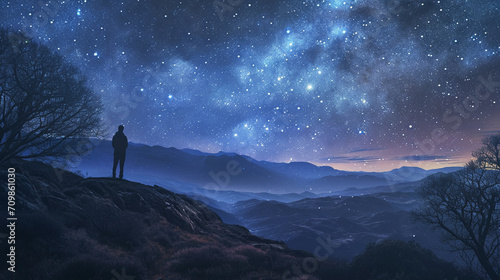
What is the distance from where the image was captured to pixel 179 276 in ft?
24.0

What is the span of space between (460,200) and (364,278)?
1686 cm

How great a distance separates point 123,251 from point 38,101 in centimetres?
1107

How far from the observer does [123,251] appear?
8.70m

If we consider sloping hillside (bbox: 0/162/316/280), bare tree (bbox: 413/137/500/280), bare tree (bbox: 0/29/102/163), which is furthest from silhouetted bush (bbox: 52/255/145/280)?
bare tree (bbox: 413/137/500/280)

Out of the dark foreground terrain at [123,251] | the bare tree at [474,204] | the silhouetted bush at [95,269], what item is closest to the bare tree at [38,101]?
the dark foreground terrain at [123,251]

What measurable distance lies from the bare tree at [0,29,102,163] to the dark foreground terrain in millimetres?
1590

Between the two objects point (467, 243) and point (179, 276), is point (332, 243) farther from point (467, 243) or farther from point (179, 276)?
point (179, 276)

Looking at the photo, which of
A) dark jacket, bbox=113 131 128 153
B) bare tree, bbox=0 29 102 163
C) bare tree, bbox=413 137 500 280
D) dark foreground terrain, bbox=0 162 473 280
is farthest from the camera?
bare tree, bbox=413 137 500 280

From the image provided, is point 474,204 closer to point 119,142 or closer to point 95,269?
point 95,269

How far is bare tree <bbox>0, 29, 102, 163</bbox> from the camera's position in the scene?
12.4m

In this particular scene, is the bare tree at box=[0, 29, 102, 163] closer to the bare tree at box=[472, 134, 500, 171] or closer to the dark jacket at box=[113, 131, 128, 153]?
the dark jacket at box=[113, 131, 128, 153]

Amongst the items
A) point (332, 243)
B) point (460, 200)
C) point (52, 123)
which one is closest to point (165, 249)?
point (52, 123)

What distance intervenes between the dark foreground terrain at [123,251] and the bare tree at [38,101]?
5.22 feet

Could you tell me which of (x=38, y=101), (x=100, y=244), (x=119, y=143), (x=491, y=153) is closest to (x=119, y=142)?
(x=119, y=143)
